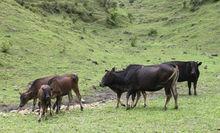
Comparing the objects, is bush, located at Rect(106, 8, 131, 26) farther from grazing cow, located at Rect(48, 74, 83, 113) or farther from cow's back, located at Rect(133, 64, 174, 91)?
cow's back, located at Rect(133, 64, 174, 91)

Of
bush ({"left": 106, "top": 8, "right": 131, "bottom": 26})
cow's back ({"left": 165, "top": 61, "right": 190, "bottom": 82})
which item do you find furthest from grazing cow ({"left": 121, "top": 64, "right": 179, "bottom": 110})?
bush ({"left": 106, "top": 8, "right": 131, "bottom": 26})

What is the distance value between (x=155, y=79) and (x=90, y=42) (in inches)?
889

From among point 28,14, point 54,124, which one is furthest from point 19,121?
point 28,14

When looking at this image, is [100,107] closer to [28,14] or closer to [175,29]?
[28,14]

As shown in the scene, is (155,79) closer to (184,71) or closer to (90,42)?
(184,71)

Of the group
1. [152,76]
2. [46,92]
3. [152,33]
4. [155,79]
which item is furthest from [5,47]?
[152,33]

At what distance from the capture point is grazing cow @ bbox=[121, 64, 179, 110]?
64.4 ft

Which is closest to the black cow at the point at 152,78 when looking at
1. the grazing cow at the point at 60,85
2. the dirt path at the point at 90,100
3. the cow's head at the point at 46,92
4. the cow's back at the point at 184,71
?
the grazing cow at the point at 60,85

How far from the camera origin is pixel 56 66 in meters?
31.0

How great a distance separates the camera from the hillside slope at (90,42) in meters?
29.9

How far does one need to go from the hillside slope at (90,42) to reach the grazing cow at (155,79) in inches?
249

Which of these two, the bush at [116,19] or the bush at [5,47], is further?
the bush at [116,19]

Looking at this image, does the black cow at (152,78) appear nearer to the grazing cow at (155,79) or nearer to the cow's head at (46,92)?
the grazing cow at (155,79)

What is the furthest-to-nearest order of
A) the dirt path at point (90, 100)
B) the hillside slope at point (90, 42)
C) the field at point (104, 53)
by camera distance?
the hillside slope at point (90, 42) → the dirt path at point (90, 100) → the field at point (104, 53)
